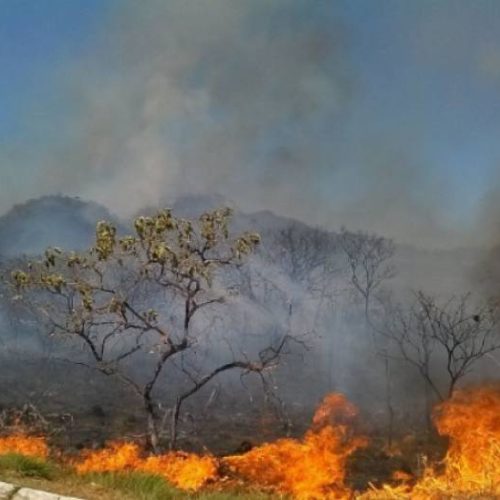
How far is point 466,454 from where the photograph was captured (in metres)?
18.2

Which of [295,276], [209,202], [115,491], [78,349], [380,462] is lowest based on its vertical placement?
[115,491]

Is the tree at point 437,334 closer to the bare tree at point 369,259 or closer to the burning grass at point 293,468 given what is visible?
the bare tree at point 369,259

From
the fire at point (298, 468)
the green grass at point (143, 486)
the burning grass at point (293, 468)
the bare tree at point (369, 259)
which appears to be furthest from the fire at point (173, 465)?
the bare tree at point (369, 259)

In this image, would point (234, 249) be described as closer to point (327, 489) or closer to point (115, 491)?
point (327, 489)

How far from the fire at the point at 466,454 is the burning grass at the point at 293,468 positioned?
23 millimetres

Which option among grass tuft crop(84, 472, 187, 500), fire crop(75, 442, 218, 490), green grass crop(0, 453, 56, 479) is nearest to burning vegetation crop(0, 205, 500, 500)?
fire crop(75, 442, 218, 490)

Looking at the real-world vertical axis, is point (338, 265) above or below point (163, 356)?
above

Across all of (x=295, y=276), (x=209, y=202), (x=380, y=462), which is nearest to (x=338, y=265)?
(x=295, y=276)

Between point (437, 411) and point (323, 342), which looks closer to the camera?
point (437, 411)

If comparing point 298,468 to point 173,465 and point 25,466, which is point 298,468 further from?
point 25,466

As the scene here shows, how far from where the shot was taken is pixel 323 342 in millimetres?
49000

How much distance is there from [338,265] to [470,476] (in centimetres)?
3338

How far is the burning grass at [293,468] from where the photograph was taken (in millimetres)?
11930

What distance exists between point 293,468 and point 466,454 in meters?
4.95
